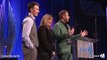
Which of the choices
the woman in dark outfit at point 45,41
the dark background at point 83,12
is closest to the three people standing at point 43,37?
the woman in dark outfit at point 45,41

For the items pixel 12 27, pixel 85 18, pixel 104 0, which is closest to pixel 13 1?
pixel 12 27

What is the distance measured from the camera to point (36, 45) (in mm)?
3998

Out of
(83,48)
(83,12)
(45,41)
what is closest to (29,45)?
(45,41)

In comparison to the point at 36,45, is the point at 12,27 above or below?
above

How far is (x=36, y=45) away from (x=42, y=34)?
21 centimetres

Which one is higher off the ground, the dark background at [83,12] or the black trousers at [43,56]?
the dark background at [83,12]

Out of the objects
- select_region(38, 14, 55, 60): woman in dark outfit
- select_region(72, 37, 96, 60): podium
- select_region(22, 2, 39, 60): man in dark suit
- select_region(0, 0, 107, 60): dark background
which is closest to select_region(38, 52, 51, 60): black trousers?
select_region(38, 14, 55, 60): woman in dark outfit

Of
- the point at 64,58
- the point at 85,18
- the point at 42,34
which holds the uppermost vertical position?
the point at 85,18

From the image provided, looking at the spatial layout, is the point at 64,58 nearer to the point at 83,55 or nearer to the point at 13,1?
the point at 83,55

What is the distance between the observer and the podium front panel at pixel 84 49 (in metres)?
4.41

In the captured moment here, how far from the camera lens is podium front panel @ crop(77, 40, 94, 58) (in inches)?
174

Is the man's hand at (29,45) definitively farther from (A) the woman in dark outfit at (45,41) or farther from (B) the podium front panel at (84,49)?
(B) the podium front panel at (84,49)

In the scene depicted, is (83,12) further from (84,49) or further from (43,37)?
(43,37)

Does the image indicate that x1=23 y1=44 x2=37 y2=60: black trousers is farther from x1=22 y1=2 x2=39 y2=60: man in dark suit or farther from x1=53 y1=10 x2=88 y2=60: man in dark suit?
x1=53 y1=10 x2=88 y2=60: man in dark suit
